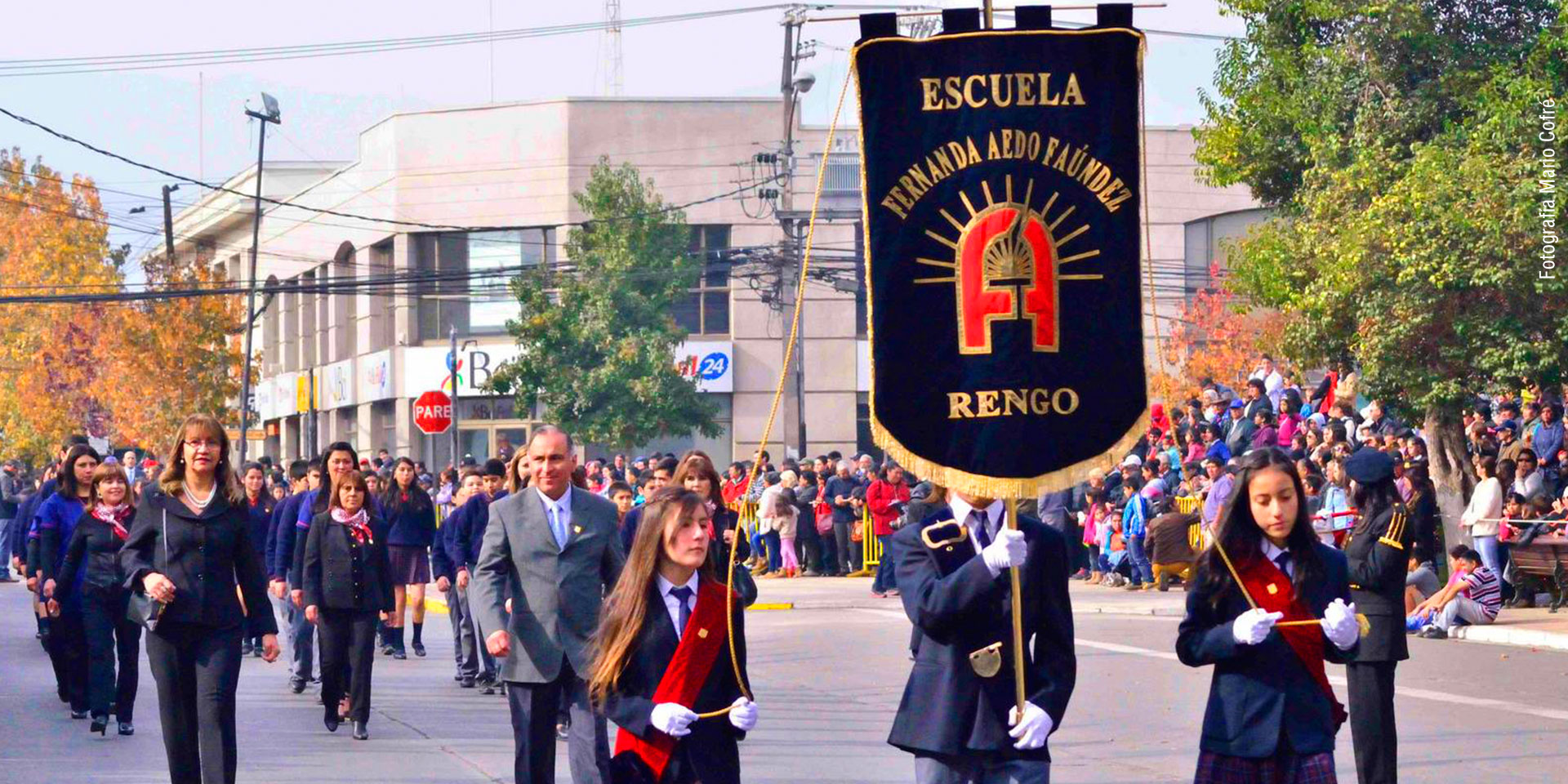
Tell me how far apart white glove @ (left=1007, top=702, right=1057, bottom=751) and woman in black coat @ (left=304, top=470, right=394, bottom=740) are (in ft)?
24.0

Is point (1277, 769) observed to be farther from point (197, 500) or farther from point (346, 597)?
point (346, 597)

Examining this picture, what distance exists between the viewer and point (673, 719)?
565cm

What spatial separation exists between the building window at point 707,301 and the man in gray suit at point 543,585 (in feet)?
133

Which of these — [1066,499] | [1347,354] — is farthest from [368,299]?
[1347,354]

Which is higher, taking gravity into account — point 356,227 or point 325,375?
point 356,227

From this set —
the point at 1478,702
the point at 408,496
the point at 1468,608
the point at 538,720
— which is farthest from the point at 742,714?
the point at 1468,608

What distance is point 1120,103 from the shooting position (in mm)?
6297

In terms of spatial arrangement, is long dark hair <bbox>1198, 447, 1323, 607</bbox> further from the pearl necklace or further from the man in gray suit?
the pearl necklace

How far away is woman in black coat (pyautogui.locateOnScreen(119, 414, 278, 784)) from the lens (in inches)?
344

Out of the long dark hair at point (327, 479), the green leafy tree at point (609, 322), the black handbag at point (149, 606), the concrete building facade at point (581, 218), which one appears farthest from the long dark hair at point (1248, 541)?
the concrete building facade at point (581, 218)

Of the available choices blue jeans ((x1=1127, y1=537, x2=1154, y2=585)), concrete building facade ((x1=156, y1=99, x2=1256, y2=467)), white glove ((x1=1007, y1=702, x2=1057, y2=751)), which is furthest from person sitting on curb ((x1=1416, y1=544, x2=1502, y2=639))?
concrete building facade ((x1=156, y1=99, x2=1256, y2=467))

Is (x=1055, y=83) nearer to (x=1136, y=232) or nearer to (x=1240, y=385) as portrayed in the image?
(x=1136, y=232)

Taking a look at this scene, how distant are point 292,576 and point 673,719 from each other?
26.7 ft

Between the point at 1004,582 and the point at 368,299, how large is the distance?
50234 mm
